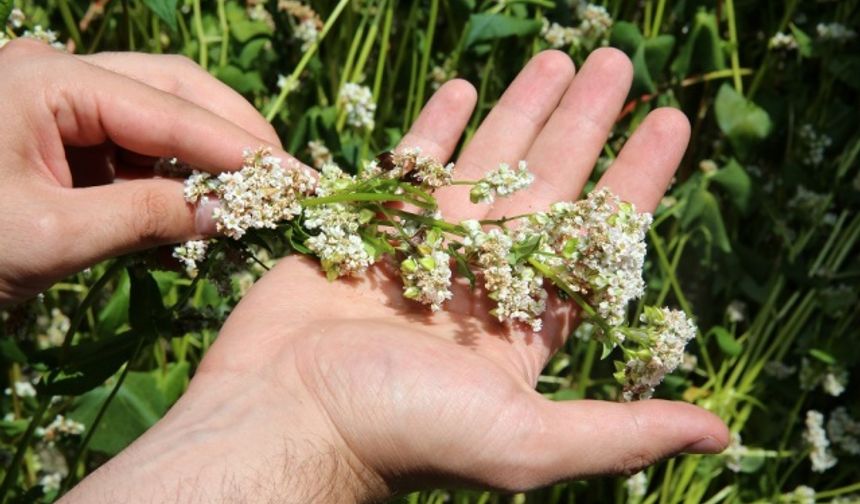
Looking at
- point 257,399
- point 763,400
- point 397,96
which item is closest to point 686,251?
point 763,400

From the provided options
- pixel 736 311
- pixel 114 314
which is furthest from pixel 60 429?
pixel 736 311

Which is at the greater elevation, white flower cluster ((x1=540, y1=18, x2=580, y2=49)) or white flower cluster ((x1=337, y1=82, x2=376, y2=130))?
white flower cluster ((x1=540, y1=18, x2=580, y2=49))

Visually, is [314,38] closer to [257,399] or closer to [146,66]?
[146,66]

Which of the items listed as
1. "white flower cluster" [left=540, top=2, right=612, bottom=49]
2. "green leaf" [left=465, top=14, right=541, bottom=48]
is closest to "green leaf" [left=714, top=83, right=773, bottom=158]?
"white flower cluster" [left=540, top=2, right=612, bottom=49]

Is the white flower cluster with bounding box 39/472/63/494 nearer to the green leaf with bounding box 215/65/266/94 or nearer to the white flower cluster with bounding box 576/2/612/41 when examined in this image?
the green leaf with bounding box 215/65/266/94

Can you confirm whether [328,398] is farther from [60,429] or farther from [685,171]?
[685,171]

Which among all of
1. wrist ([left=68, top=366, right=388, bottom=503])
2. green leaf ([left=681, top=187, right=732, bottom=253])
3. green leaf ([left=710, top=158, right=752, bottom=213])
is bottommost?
wrist ([left=68, top=366, right=388, bottom=503])
